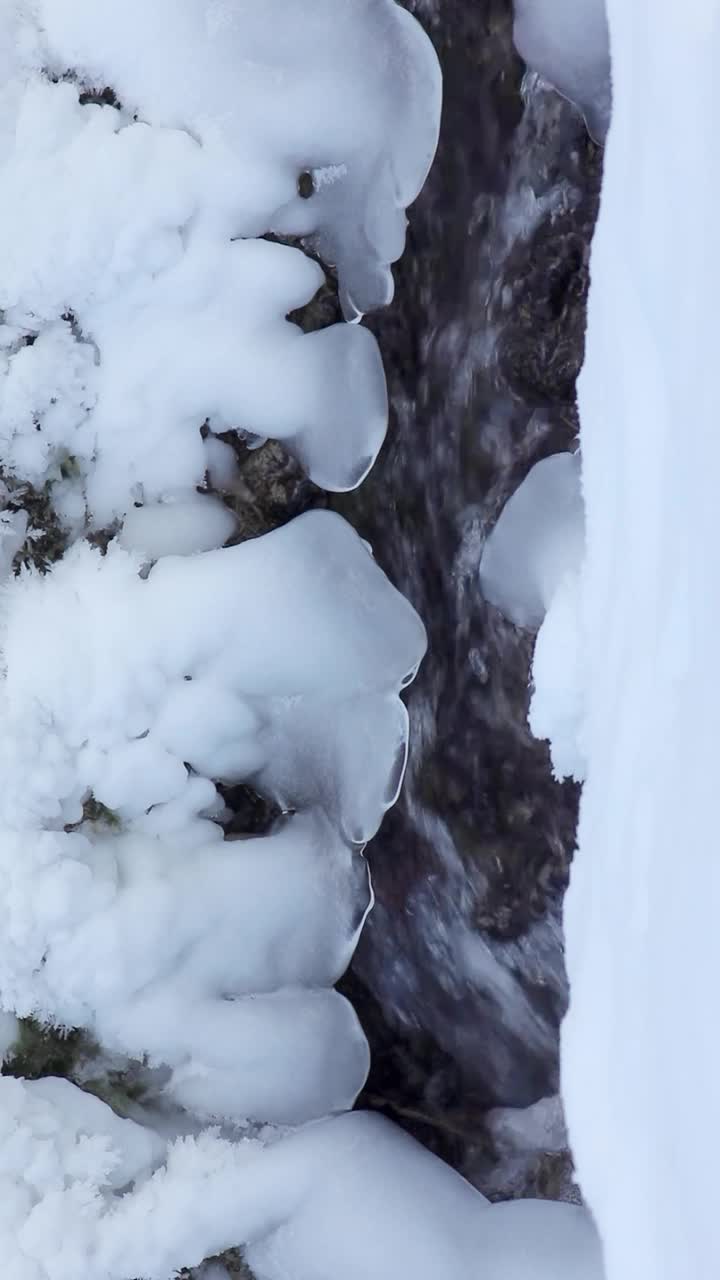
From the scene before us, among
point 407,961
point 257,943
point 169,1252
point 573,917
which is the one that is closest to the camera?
→ point 573,917

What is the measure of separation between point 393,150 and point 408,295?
0.17m

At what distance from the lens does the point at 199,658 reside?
115cm

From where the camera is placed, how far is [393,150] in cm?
110

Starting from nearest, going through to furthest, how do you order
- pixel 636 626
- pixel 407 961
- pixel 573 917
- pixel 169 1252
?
pixel 636 626, pixel 573 917, pixel 169 1252, pixel 407 961

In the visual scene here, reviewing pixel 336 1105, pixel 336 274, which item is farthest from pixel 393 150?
pixel 336 1105

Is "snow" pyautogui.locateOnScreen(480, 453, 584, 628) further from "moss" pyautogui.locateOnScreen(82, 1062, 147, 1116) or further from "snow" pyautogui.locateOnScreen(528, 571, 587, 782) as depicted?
"moss" pyautogui.locateOnScreen(82, 1062, 147, 1116)

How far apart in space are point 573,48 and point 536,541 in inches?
16.9

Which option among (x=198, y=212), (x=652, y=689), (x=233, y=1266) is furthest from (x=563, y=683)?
(x=233, y=1266)

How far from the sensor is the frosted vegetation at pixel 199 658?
3.58ft

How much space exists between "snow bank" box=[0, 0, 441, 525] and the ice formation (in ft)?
0.31

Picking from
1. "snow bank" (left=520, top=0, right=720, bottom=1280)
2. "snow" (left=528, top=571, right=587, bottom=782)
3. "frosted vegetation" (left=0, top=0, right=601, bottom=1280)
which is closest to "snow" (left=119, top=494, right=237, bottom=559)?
"frosted vegetation" (left=0, top=0, right=601, bottom=1280)

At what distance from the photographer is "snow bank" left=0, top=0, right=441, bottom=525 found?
1.10 meters

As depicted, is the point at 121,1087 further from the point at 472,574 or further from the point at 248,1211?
the point at 472,574

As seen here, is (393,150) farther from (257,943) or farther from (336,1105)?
(336,1105)
